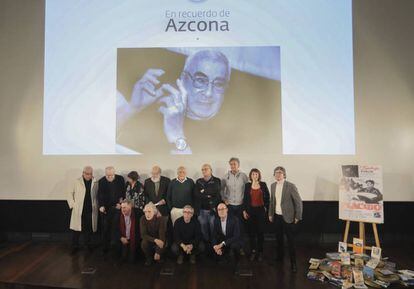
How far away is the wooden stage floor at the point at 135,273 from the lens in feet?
9.89

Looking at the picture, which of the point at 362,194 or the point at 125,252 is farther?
the point at 362,194

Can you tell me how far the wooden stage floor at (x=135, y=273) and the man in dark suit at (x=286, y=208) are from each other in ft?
1.20

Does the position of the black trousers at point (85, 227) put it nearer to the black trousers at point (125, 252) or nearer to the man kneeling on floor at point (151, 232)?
the black trousers at point (125, 252)

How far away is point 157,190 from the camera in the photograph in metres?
3.86

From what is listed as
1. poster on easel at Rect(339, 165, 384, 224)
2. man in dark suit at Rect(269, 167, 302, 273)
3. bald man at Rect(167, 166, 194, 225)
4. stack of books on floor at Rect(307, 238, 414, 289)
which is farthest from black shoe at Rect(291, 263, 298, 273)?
bald man at Rect(167, 166, 194, 225)

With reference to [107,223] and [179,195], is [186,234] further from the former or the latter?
[107,223]

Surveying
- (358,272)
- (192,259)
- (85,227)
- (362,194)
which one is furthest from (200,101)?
(358,272)

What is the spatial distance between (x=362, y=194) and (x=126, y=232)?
3109 mm

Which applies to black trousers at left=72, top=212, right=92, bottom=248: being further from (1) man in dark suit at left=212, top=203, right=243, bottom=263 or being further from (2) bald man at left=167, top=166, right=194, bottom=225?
(1) man in dark suit at left=212, top=203, right=243, bottom=263

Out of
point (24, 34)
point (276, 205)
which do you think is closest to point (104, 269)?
point (276, 205)

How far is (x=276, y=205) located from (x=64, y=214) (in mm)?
3295

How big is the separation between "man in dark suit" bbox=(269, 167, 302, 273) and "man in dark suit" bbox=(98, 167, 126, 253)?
209cm

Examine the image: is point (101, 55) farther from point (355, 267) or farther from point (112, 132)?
point (355, 267)

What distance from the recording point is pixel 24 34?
451 centimetres
